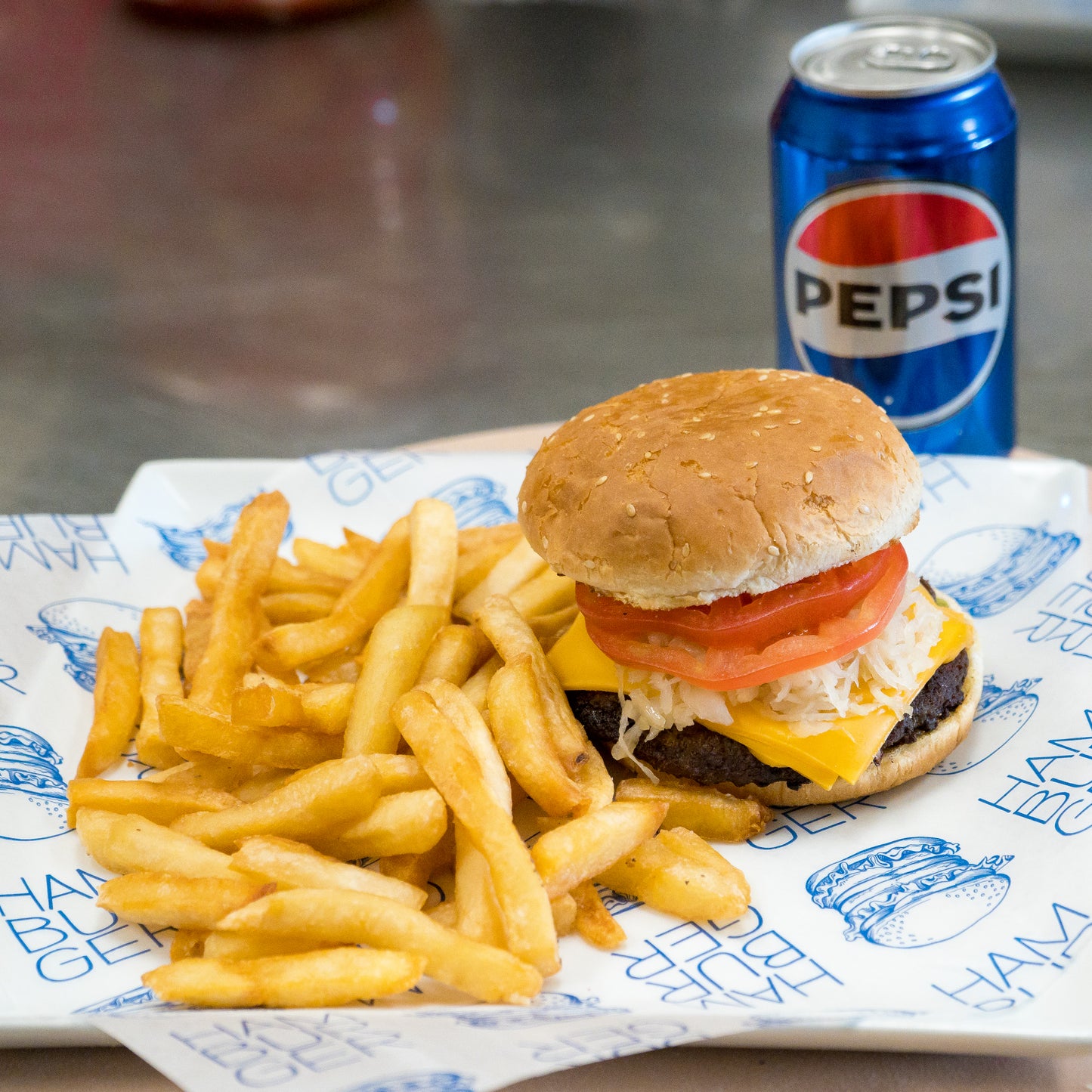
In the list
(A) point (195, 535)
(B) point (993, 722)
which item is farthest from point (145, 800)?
(B) point (993, 722)

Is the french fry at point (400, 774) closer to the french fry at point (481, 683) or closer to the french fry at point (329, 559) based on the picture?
the french fry at point (481, 683)

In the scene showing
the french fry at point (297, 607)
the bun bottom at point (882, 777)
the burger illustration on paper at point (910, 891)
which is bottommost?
the burger illustration on paper at point (910, 891)

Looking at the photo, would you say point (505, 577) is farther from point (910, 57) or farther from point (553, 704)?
point (910, 57)

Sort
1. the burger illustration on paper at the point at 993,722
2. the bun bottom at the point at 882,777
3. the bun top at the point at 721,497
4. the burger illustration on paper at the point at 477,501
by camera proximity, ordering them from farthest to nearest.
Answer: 1. the burger illustration on paper at the point at 477,501
2. the burger illustration on paper at the point at 993,722
3. the bun bottom at the point at 882,777
4. the bun top at the point at 721,497

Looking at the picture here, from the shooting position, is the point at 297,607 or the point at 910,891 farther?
the point at 297,607

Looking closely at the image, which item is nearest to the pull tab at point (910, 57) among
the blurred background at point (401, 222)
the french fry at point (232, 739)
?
the french fry at point (232, 739)

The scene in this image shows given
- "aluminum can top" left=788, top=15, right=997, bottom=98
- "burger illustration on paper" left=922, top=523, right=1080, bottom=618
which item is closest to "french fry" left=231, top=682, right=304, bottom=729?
"burger illustration on paper" left=922, top=523, right=1080, bottom=618

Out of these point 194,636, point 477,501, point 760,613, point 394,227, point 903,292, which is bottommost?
point 394,227

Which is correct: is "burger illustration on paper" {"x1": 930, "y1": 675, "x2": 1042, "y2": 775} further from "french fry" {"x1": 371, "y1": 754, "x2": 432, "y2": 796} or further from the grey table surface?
the grey table surface
